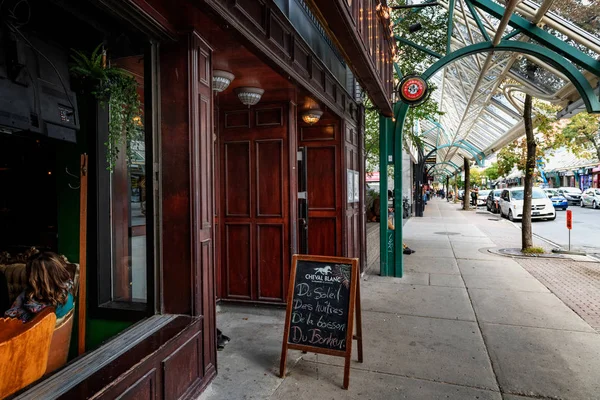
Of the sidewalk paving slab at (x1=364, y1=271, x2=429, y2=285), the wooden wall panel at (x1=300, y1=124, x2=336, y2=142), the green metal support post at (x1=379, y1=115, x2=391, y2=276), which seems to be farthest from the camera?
the green metal support post at (x1=379, y1=115, x2=391, y2=276)

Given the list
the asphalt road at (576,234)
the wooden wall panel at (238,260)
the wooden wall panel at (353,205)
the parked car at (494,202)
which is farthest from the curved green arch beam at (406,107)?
the parked car at (494,202)

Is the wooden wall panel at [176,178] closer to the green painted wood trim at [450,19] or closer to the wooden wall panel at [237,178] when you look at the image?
the wooden wall panel at [237,178]

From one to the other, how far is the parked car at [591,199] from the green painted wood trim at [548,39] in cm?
2363

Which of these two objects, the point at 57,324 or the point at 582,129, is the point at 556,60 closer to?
the point at 57,324

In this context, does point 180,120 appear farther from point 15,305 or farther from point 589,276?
point 589,276

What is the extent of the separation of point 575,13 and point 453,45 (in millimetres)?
7082

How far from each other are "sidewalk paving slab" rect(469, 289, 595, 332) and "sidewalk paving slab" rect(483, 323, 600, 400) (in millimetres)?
239

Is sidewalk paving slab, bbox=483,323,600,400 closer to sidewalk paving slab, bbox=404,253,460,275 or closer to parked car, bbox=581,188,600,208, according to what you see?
sidewalk paving slab, bbox=404,253,460,275

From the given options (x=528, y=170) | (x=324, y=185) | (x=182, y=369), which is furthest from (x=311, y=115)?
(x=528, y=170)

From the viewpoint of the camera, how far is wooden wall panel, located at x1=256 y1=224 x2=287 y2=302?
206 inches

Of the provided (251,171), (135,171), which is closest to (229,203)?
(251,171)

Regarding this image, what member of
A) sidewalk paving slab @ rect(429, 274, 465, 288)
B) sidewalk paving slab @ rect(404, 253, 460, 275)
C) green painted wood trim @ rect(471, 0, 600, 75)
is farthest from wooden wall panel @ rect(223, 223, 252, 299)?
green painted wood trim @ rect(471, 0, 600, 75)

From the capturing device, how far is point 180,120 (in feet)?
9.66

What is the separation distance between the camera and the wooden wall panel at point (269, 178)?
525 centimetres
